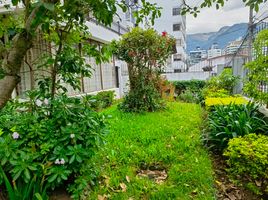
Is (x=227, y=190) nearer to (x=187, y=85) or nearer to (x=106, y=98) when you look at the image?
(x=106, y=98)

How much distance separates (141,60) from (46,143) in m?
5.21

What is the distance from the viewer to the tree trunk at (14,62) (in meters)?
1.22

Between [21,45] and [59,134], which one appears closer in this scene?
[21,45]

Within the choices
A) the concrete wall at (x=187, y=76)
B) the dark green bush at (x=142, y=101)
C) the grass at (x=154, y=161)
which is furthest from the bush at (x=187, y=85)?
the grass at (x=154, y=161)

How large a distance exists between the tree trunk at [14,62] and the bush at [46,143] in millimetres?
1058

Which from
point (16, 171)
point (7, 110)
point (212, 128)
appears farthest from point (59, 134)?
point (212, 128)

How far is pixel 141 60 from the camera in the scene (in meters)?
7.08

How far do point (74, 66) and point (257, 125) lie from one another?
3264mm

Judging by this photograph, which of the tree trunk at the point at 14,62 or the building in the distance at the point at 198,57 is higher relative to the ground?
the building in the distance at the point at 198,57

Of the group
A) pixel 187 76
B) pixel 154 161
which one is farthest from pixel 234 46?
pixel 154 161

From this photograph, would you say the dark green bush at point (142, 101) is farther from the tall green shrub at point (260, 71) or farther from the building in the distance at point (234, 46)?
the building in the distance at point (234, 46)

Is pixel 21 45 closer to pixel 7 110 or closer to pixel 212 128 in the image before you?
pixel 7 110

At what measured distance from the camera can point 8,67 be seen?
1.27 metres

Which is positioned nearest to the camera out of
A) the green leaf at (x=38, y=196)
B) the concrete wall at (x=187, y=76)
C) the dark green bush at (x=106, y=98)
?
the green leaf at (x=38, y=196)
